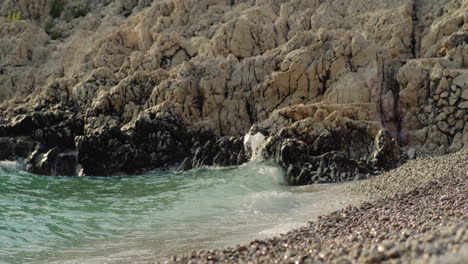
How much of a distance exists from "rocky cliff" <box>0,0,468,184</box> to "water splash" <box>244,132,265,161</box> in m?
0.32

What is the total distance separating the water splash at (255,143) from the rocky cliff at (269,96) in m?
0.32

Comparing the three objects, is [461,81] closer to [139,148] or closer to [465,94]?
[465,94]

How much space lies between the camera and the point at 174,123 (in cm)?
2405

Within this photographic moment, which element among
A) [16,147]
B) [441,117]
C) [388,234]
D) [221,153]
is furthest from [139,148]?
[388,234]

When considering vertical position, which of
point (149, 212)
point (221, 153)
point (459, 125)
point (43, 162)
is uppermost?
point (459, 125)

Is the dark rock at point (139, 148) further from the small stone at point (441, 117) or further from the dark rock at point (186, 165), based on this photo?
the small stone at point (441, 117)

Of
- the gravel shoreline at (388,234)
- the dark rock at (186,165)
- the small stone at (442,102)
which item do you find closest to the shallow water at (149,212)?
the dark rock at (186,165)

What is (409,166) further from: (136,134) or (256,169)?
(136,134)

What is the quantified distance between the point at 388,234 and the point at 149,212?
8.76m

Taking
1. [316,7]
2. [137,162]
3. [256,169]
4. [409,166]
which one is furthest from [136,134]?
[316,7]

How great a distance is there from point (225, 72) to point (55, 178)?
10276mm

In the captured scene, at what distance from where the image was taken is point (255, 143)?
70.2 feet

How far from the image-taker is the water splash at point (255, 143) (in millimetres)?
21027

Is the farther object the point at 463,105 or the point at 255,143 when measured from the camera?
the point at 255,143
